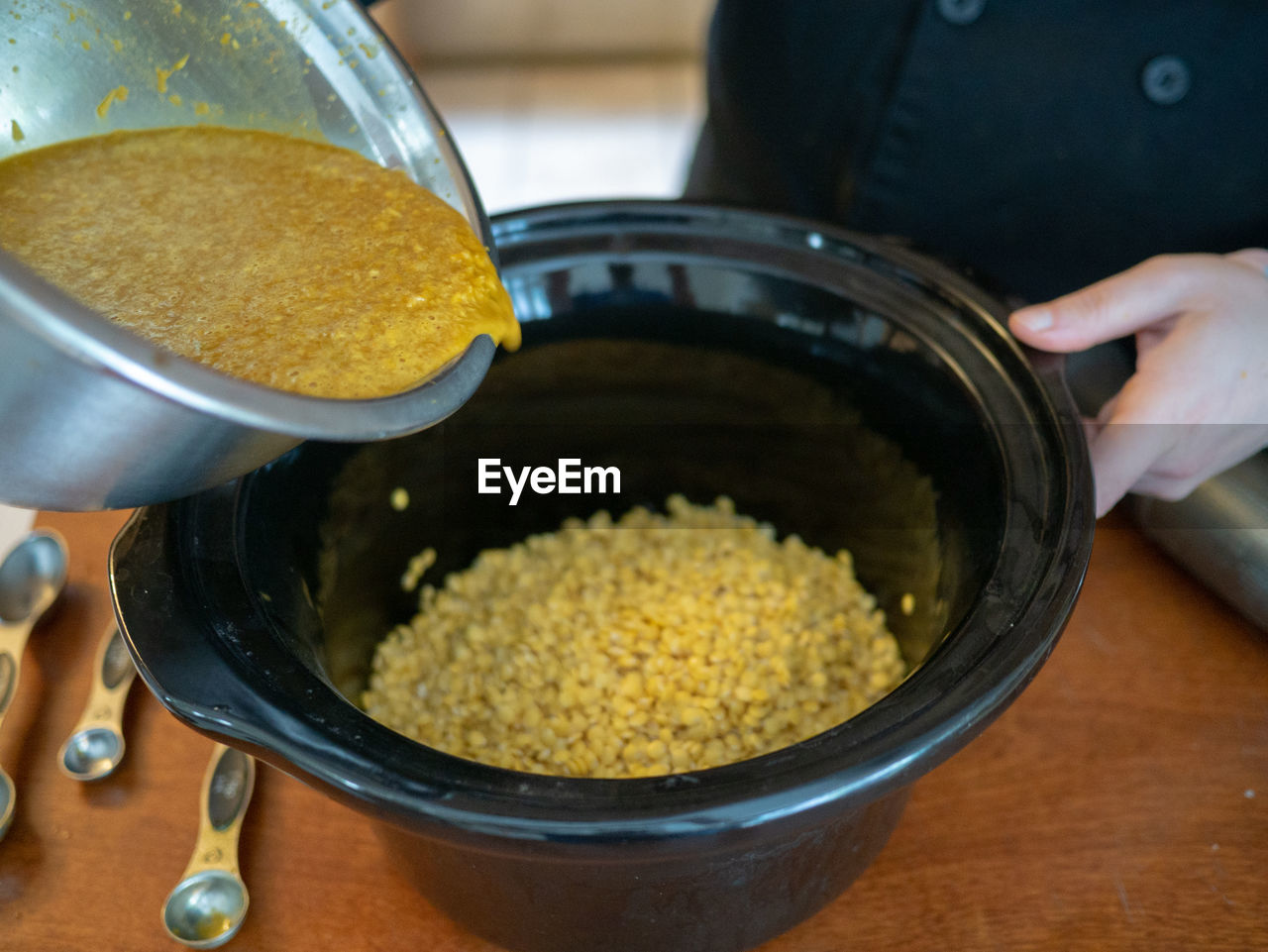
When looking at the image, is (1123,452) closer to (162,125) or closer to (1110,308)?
(1110,308)

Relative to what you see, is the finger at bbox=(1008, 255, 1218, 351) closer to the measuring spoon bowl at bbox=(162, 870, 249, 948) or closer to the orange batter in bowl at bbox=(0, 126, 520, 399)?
the orange batter in bowl at bbox=(0, 126, 520, 399)

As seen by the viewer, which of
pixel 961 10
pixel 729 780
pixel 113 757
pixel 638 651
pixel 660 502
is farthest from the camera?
pixel 660 502

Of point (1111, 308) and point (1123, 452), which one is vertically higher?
point (1111, 308)

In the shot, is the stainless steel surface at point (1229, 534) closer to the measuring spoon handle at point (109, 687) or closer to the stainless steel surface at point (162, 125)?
the stainless steel surface at point (162, 125)

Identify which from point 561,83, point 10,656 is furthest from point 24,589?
point 561,83

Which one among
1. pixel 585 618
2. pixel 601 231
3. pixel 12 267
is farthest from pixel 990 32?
pixel 12 267

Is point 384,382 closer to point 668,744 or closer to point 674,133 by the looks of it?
point 668,744

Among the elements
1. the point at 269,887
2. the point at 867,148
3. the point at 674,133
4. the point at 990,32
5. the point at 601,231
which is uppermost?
the point at 674,133
